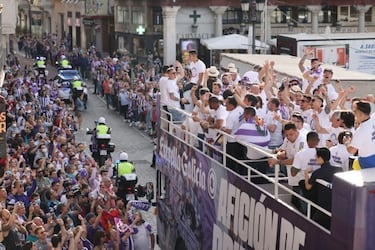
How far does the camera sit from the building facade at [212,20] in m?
50.0

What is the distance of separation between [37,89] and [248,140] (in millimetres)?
23133

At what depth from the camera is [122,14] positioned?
5791 centimetres

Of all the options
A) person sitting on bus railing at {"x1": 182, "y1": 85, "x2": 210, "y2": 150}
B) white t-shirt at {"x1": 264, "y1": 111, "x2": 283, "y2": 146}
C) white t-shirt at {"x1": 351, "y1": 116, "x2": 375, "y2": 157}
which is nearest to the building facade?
person sitting on bus railing at {"x1": 182, "y1": 85, "x2": 210, "y2": 150}

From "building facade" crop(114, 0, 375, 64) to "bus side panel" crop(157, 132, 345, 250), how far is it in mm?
33424

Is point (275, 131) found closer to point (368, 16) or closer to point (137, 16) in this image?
point (137, 16)

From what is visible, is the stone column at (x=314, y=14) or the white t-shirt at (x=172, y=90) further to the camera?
the stone column at (x=314, y=14)

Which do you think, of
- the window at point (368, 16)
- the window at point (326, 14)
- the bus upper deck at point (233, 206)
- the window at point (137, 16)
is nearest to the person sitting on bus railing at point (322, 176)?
the bus upper deck at point (233, 206)

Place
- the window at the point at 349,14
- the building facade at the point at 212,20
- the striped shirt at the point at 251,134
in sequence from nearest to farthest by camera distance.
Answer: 1. the striped shirt at the point at 251,134
2. the building facade at the point at 212,20
3. the window at the point at 349,14

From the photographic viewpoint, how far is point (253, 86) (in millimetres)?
13680

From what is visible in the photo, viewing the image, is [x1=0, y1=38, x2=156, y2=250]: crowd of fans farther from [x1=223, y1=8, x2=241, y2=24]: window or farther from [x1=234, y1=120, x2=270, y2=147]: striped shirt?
[x1=223, y1=8, x2=241, y2=24]: window

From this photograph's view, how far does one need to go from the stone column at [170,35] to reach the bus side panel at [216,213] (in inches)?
1328

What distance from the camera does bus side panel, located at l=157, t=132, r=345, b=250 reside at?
9.26m

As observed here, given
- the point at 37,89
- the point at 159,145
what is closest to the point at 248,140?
the point at 159,145

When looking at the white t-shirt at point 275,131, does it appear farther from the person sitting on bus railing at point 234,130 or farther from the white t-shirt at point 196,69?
the white t-shirt at point 196,69
